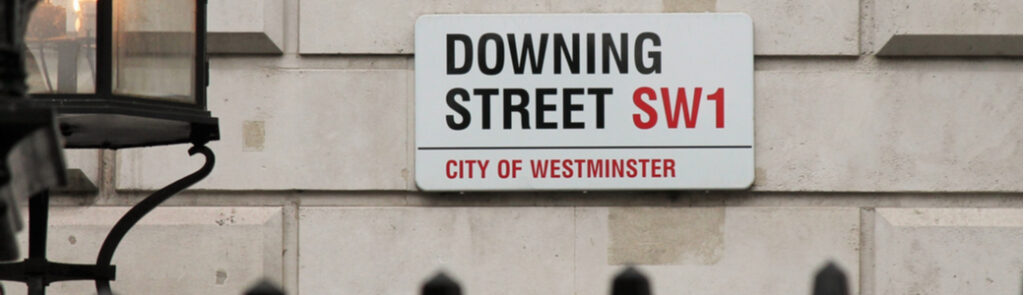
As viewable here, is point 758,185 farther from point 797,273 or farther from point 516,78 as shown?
point 516,78

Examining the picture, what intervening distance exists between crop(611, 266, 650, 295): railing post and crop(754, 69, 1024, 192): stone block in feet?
14.1

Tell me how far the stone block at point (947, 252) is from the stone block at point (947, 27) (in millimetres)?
588

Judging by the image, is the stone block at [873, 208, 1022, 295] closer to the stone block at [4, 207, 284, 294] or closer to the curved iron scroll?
the stone block at [4, 207, 284, 294]

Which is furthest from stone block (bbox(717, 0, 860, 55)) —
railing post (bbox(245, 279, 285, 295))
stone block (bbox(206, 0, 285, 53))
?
railing post (bbox(245, 279, 285, 295))

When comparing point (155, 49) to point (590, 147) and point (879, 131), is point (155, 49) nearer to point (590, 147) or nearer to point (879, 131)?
point (590, 147)

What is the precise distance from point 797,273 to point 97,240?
2.55m

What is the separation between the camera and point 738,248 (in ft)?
19.8

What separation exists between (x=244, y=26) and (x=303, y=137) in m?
0.46

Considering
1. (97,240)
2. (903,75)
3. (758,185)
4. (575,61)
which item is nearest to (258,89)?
(97,240)

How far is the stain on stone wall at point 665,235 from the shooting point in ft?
19.8

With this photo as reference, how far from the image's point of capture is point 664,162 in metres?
5.96

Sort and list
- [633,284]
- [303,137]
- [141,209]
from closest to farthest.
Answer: [633,284] → [141,209] → [303,137]

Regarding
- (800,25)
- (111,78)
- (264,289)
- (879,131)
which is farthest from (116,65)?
(879,131)

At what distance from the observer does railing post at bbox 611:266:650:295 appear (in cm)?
179
